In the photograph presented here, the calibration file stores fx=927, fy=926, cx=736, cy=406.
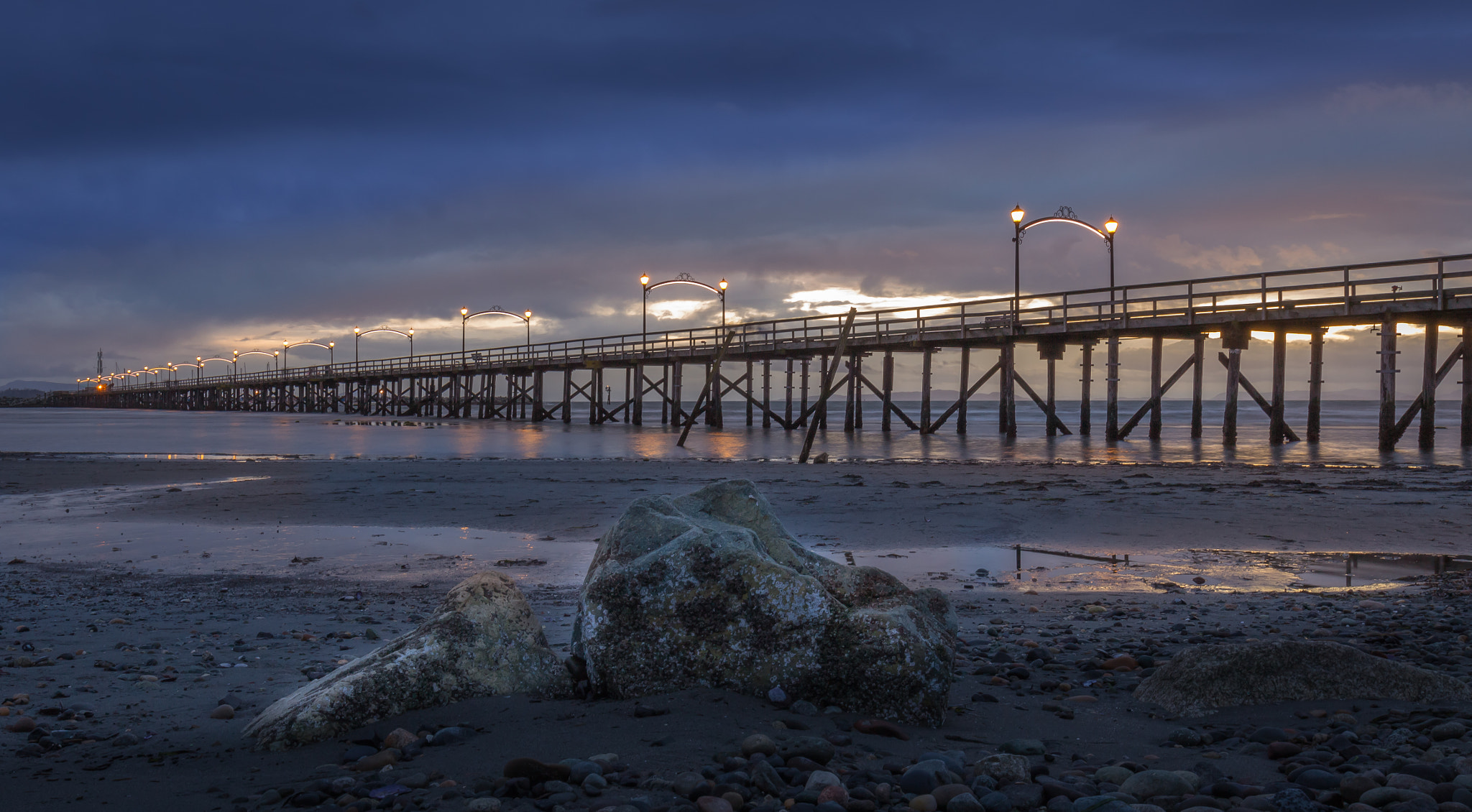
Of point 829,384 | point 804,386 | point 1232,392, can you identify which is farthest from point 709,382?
point 1232,392

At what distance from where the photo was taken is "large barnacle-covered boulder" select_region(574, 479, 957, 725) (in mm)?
3291

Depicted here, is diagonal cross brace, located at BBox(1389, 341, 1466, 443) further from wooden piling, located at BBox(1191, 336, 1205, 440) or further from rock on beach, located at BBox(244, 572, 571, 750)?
rock on beach, located at BBox(244, 572, 571, 750)

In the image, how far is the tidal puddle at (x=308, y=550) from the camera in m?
7.26

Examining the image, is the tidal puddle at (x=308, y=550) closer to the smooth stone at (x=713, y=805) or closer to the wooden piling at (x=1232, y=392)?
the smooth stone at (x=713, y=805)

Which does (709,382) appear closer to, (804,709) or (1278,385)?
(1278,385)

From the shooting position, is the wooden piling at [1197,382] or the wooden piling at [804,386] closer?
the wooden piling at [1197,382]

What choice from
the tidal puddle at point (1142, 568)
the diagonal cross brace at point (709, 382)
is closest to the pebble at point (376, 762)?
the tidal puddle at point (1142, 568)

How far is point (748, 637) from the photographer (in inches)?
133

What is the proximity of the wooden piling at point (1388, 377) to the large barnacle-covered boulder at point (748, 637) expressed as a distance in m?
24.0

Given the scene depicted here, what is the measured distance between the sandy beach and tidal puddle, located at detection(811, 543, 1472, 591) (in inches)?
9.3

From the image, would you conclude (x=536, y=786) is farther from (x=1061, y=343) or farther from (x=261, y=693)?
(x=1061, y=343)

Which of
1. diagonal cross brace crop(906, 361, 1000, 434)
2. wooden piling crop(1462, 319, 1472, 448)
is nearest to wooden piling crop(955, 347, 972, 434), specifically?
diagonal cross brace crop(906, 361, 1000, 434)

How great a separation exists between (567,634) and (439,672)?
59.4 inches

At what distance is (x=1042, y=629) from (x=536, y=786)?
339 cm
